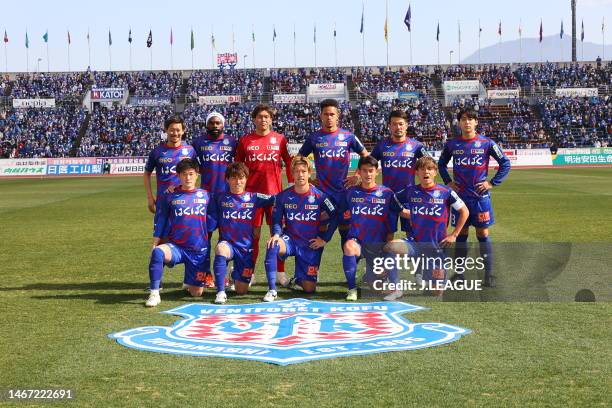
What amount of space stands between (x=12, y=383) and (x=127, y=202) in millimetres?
20171

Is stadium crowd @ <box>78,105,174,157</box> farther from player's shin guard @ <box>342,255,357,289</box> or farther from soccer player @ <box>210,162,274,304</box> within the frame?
player's shin guard @ <box>342,255,357,289</box>

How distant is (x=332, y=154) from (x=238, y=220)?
1.49m

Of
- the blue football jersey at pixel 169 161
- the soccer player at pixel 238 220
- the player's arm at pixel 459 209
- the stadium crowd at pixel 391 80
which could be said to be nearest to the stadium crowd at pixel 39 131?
the stadium crowd at pixel 391 80

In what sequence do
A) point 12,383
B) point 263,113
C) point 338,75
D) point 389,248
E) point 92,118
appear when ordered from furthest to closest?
point 338,75 → point 92,118 → point 263,113 → point 389,248 → point 12,383

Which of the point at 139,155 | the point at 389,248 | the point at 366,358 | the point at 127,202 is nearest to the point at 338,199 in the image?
the point at 389,248

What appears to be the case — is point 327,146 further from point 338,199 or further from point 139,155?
→ point 139,155

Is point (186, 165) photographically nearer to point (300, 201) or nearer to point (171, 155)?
point (171, 155)

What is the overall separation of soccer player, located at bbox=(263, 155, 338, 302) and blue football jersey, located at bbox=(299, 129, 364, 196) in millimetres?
539

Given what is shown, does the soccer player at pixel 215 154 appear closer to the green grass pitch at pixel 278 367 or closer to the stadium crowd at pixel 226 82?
the green grass pitch at pixel 278 367

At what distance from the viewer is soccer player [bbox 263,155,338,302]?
342 inches

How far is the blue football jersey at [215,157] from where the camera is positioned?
9.49 meters

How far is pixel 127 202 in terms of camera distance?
24.8 m

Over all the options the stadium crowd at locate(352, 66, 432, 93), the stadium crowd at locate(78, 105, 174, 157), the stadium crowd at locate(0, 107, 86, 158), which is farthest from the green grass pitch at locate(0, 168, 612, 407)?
the stadium crowd at locate(352, 66, 432, 93)

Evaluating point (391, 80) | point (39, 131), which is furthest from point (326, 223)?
point (391, 80)
